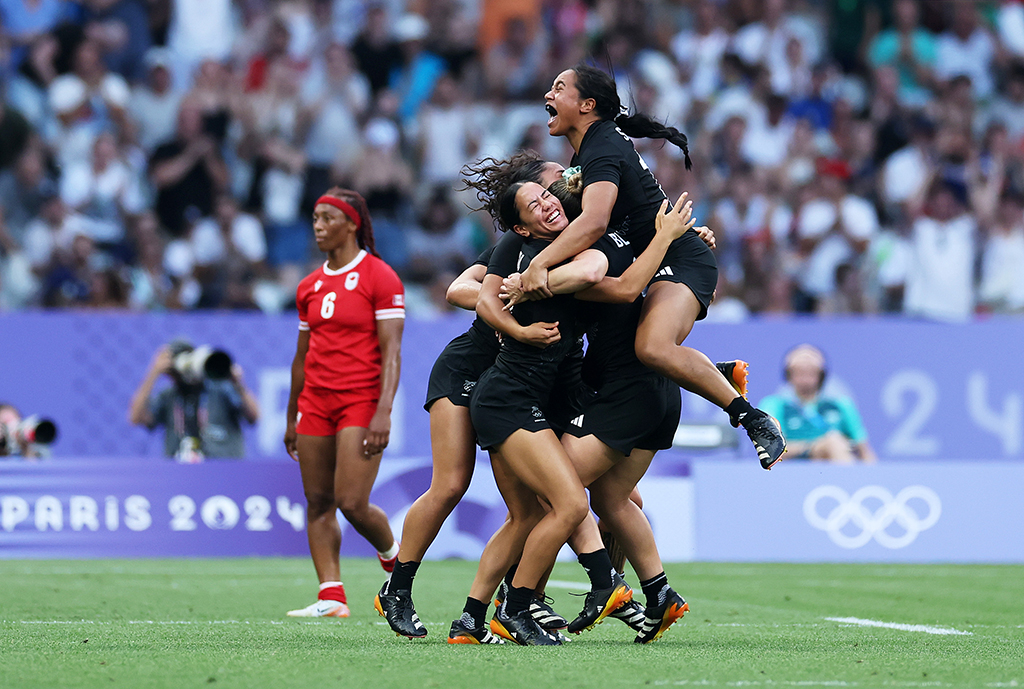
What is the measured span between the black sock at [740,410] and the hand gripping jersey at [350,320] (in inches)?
80.9

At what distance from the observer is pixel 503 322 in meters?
6.06

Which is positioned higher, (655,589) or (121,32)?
(121,32)

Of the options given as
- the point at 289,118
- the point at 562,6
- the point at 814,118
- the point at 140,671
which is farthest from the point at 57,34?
the point at 140,671

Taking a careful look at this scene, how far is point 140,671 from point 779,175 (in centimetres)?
1204

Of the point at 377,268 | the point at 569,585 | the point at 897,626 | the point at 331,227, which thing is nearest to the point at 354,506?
the point at 377,268

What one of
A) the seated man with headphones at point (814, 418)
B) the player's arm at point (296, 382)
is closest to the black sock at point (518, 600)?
the player's arm at point (296, 382)

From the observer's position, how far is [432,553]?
37.8 feet

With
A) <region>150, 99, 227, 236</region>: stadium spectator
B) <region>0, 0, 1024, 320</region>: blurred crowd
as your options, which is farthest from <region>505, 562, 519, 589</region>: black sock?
<region>150, 99, 227, 236</region>: stadium spectator

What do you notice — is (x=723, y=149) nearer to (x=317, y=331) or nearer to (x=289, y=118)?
(x=289, y=118)

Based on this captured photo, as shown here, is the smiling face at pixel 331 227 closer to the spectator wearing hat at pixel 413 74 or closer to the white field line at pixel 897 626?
the white field line at pixel 897 626

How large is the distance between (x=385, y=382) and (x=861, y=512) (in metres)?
5.21

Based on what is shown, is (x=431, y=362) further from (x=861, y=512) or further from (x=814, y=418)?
(x=861, y=512)

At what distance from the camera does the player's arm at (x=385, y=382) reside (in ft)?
25.1

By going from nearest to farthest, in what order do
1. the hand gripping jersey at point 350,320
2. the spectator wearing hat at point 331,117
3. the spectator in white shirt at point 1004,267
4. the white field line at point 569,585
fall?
the hand gripping jersey at point 350,320 < the white field line at point 569,585 < the spectator in white shirt at point 1004,267 < the spectator wearing hat at point 331,117
